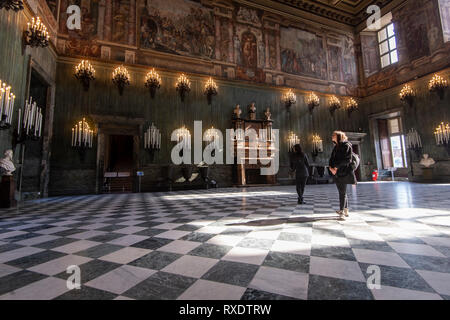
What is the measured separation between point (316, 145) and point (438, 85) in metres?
6.84

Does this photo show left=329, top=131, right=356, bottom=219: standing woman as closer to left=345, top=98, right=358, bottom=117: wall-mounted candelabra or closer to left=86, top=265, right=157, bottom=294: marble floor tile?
left=86, top=265, right=157, bottom=294: marble floor tile

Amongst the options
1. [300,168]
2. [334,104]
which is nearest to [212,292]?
[300,168]

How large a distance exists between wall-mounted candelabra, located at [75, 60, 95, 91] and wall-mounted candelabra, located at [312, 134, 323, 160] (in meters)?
12.7

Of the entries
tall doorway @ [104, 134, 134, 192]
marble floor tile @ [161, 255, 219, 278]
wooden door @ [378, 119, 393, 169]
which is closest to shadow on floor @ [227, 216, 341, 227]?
marble floor tile @ [161, 255, 219, 278]

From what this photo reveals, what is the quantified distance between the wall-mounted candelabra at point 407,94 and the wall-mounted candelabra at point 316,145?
5.43m

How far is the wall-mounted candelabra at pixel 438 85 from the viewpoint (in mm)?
11244

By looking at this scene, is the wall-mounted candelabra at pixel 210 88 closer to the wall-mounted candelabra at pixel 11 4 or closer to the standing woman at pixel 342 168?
the wall-mounted candelabra at pixel 11 4

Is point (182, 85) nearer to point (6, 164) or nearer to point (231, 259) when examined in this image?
point (6, 164)

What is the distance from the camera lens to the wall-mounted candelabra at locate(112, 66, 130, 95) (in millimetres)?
9586

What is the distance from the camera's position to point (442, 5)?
11.6 m
